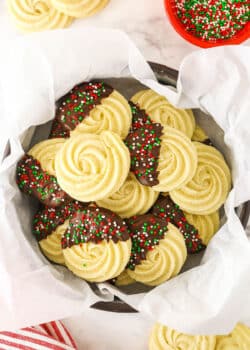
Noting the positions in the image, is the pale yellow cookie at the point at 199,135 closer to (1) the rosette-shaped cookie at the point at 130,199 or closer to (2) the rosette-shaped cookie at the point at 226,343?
(1) the rosette-shaped cookie at the point at 130,199

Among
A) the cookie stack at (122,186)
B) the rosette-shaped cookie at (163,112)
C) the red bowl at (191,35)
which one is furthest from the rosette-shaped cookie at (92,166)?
the red bowl at (191,35)

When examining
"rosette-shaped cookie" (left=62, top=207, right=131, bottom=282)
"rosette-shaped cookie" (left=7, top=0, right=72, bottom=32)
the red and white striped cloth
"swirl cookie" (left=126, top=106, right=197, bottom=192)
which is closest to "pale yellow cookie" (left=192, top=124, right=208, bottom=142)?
"swirl cookie" (left=126, top=106, right=197, bottom=192)

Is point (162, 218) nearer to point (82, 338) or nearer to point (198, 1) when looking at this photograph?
point (82, 338)

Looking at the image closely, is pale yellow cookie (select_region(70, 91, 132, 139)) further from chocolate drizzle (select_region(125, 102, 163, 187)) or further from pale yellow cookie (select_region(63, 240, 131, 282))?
pale yellow cookie (select_region(63, 240, 131, 282))

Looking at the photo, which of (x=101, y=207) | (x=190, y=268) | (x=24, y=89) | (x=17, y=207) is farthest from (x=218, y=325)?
(x=24, y=89)

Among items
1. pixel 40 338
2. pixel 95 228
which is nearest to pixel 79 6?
pixel 95 228
